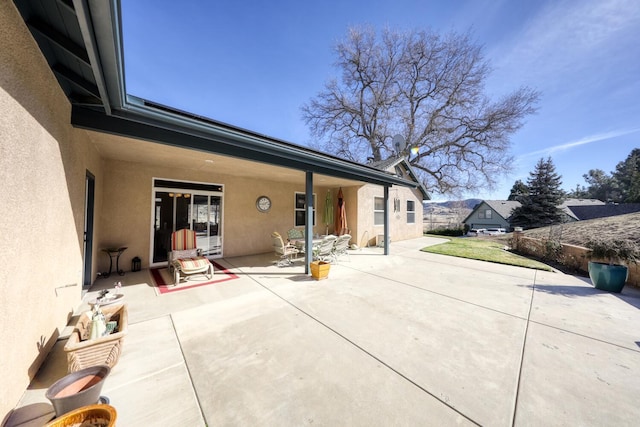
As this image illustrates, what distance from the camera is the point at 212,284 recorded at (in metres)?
5.38

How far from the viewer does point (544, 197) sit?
24.2m

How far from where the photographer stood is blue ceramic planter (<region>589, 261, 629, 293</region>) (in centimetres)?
507

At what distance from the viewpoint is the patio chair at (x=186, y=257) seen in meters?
5.48

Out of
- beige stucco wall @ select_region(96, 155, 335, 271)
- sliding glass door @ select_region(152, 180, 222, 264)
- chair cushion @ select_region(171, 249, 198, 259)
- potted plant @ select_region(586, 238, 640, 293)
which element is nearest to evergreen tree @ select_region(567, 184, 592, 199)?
potted plant @ select_region(586, 238, 640, 293)

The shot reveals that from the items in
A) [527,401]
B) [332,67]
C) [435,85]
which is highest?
[332,67]

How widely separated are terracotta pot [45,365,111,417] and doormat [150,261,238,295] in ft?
10.3

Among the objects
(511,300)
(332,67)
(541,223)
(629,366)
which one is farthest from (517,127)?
(629,366)

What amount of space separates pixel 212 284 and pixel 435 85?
83.3ft

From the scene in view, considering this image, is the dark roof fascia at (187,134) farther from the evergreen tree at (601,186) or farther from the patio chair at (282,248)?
the evergreen tree at (601,186)

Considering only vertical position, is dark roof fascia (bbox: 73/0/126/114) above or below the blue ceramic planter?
above

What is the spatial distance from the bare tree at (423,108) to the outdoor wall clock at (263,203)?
16.6 m

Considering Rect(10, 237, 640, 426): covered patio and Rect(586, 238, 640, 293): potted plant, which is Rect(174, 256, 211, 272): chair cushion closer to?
Rect(10, 237, 640, 426): covered patio

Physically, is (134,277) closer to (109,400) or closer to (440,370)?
(109,400)

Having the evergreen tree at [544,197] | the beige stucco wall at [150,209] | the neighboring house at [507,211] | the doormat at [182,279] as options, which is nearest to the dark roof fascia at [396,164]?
the beige stucco wall at [150,209]
